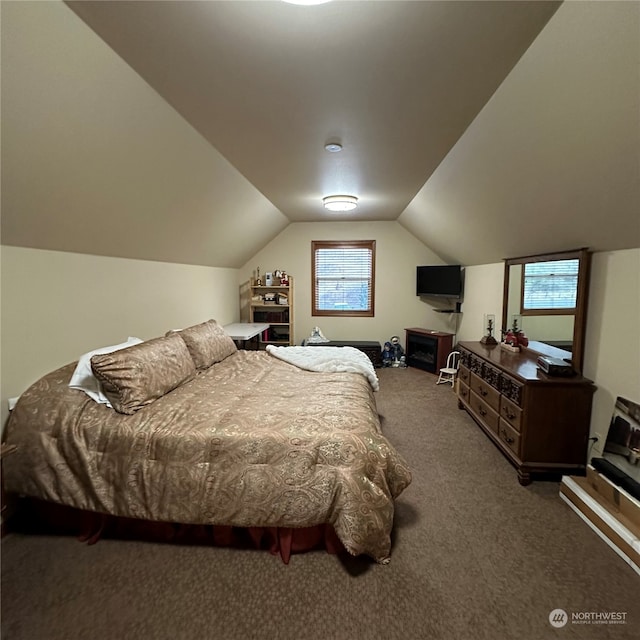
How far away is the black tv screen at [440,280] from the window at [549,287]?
183 centimetres

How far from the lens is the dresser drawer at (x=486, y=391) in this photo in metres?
2.94

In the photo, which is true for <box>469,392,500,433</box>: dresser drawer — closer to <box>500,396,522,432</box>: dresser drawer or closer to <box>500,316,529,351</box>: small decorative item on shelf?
<box>500,396,522,432</box>: dresser drawer

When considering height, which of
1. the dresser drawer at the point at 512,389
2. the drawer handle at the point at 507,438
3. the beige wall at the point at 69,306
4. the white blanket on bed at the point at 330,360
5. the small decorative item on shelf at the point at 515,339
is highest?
the beige wall at the point at 69,306

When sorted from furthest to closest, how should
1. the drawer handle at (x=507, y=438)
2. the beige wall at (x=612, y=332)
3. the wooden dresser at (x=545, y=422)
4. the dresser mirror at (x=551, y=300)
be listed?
1. the drawer handle at (x=507, y=438)
2. the dresser mirror at (x=551, y=300)
3. the wooden dresser at (x=545, y=422)
4. the beige wall at (x=612, y=332)

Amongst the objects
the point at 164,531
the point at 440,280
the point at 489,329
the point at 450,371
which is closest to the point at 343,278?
the point at 440,280

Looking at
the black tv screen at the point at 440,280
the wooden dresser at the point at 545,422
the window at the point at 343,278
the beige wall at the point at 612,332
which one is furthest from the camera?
the window at the point at 343,278

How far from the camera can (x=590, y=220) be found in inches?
85.0

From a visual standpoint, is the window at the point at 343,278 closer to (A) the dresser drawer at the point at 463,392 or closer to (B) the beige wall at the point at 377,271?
(B) the beige wall at the point at 377,271

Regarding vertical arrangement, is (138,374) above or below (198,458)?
above

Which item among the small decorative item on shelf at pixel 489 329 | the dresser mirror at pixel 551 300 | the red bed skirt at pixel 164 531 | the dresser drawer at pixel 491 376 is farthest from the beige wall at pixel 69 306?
the dresser mirror at pixel 551 300

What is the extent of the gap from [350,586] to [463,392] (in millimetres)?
2663

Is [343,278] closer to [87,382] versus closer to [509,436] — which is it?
[509,436]

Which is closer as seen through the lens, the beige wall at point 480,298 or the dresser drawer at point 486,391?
the dresser drawer at point 486,391

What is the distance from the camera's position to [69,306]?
93.3 inches
